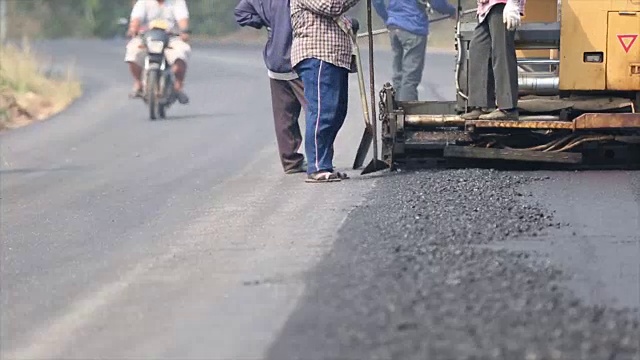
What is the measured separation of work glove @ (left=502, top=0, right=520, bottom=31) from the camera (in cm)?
1005

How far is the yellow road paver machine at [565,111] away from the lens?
34.1ft

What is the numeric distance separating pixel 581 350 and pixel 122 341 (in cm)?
211

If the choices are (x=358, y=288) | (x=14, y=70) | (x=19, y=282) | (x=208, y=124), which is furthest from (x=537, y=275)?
(x=14, y=70)

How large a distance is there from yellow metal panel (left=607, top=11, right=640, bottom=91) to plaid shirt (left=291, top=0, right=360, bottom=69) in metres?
1.91

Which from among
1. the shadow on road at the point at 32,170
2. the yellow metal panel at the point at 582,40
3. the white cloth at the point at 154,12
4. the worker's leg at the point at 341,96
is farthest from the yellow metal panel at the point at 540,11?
the white cloth at the point at 154,12

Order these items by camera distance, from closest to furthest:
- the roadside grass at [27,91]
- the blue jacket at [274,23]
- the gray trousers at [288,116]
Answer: the blue jacket at [274,23] → the gray trousers at [288,116] → the roadside grass at [27,91]

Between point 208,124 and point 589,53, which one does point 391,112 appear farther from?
point 208,124

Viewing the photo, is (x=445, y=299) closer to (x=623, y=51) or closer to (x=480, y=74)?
(x=480, y=74)

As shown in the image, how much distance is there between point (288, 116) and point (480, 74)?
2005 mm

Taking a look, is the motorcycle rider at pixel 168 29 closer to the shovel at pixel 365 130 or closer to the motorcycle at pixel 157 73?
the motorcycle at pixel 157 73

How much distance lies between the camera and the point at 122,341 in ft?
20.7

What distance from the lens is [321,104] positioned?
430 inches

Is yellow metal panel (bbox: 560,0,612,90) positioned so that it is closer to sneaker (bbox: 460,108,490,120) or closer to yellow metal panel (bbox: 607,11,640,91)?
yellow metal panel (bbox: 607,11,640,91)

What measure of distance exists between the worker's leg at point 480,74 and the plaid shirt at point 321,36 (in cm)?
95
